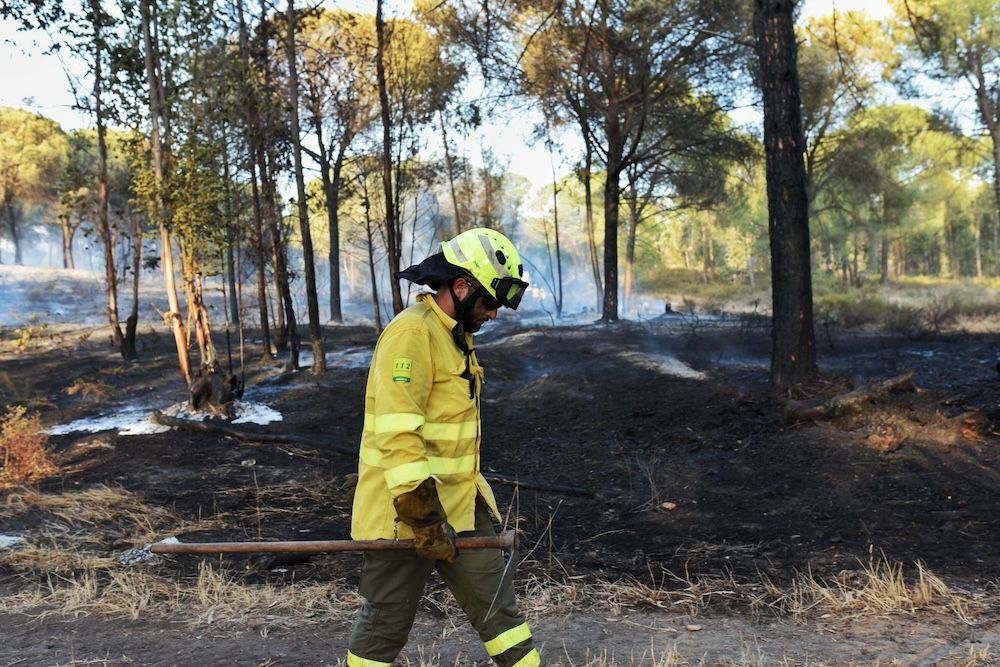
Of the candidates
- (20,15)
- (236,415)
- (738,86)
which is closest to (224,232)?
(236,415)

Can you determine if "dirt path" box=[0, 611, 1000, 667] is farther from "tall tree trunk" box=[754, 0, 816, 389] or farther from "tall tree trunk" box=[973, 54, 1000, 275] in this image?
"tall tree trunk" box=[973, 54, 1000, 275]

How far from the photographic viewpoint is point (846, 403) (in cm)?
771

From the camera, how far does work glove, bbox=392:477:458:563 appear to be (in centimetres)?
255

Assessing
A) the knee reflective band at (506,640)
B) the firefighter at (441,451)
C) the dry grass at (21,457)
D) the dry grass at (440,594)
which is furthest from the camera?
the dry grass at (21,457)

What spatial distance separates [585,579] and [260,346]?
16.1 metres

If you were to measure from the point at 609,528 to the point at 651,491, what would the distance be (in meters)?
0.95

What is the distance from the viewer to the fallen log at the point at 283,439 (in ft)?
23.8

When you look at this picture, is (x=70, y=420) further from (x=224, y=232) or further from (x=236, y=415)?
(x=224, y=232)

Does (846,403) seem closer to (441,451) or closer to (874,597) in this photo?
(874,597)

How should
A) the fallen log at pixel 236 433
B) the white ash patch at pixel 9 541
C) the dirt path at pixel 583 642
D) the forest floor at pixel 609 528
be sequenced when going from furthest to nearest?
the fallen log at pixel 236 433, the white ash patch at pixel 9 541, the forest floor at pixel 609 528, the dirt path at pixel 583 642

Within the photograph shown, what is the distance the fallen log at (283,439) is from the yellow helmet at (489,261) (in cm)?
455

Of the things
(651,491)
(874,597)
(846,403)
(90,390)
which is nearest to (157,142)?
(90,390)

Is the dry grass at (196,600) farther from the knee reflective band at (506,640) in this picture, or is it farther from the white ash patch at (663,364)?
the white ash patch at (663,364)

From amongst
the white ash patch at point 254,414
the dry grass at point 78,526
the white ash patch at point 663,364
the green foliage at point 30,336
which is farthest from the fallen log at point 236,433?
the green foliage at point 30,336
